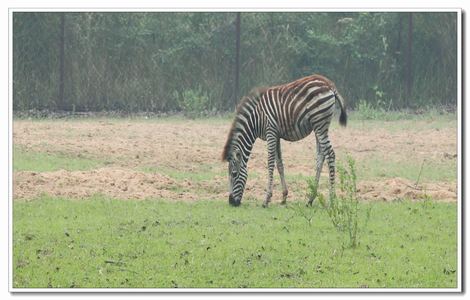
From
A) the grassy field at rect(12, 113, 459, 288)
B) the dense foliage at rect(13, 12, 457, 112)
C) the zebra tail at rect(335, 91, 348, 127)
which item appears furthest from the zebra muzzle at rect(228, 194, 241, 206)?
the dense foliage at rect(13, 12, 457, 112)

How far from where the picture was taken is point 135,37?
79.3 ft

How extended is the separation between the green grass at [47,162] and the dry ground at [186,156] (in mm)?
149

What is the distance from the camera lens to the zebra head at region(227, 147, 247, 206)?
12.4m

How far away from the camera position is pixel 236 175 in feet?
40.9

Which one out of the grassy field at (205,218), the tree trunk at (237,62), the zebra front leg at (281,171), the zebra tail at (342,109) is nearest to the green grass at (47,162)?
the grassy field at (205,218)

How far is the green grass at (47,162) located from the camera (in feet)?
49.6

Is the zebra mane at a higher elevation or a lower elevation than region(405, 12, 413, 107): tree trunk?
lower

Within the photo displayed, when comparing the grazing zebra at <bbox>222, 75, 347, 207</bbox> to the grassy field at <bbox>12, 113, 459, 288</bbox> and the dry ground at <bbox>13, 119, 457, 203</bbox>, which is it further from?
the dry ground at <bbox>13, 119, 457, 203</bbox>

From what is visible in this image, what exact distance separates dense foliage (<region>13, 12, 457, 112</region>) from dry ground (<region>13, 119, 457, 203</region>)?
191cm

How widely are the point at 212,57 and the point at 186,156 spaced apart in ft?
26.1

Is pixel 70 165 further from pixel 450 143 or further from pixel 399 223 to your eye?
pixel 450 143

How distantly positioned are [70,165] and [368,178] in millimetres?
4849

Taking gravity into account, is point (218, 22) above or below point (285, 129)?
above
